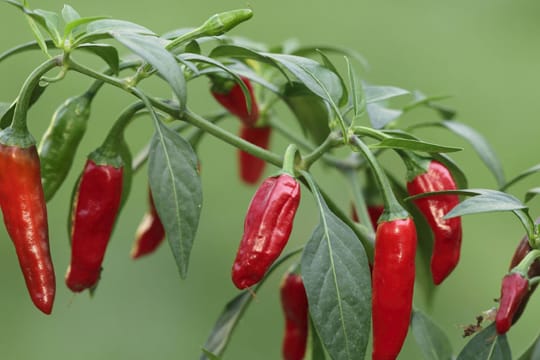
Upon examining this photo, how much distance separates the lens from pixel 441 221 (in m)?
1.24

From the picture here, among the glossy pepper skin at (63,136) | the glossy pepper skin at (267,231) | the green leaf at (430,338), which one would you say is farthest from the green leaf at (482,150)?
the glossy pepper skin at (63,136)

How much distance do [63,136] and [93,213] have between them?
99mm

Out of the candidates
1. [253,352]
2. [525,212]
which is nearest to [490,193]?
[525,212]

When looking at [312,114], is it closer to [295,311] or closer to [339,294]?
[295,311]

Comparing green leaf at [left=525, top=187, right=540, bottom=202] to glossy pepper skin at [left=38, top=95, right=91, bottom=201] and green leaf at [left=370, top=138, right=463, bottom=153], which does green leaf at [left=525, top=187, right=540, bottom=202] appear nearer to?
green leaf at [left=370, top=138, right=463, bottom=153]

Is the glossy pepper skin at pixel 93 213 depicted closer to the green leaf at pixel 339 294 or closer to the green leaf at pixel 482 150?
the green leaf at pixel 339 294

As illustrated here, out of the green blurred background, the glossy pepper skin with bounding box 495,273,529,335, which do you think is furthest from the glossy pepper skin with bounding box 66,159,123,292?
the green blurred background

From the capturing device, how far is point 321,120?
1517mm

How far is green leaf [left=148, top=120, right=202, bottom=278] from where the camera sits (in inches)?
42.9

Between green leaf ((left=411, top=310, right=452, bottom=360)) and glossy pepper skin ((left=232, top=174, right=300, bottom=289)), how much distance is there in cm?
21

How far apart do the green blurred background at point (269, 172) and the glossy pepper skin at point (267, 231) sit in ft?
Result: 4.10

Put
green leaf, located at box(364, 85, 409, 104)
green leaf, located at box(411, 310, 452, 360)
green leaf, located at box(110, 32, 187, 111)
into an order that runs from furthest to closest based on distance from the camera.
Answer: green leaf, located at box(364, 85, 409, 104) → green leaf, located at box(411, 310, 452, 360) → green leaf, located at box(110, 32, 187, 111)

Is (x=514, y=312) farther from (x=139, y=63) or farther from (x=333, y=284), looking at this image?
(x=139, y=63)

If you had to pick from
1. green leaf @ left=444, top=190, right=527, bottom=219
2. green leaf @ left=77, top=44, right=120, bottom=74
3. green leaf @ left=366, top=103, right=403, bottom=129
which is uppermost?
green leaf @ left=77, top=44, right=120, bottom=74
